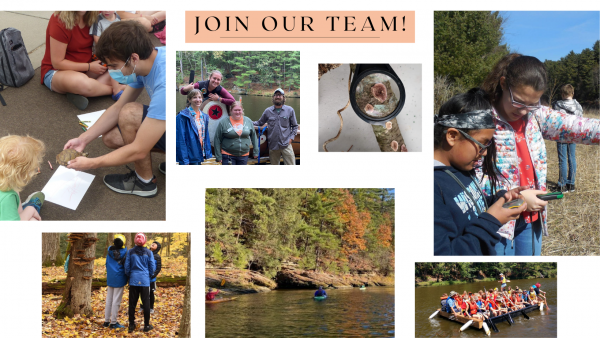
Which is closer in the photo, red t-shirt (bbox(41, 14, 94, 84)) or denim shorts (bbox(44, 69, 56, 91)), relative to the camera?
red t-shirt (bbox(41, 14, 94, 84))

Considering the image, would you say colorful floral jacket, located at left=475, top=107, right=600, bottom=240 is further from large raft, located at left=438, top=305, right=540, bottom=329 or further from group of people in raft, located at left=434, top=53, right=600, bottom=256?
large raft, located at left=438, top=305, right=540, bottom=329

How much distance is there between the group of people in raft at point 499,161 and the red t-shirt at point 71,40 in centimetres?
410

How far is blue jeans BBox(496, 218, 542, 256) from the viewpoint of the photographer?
5.02 m

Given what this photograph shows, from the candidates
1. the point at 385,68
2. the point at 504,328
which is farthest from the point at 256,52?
the point at 504,328

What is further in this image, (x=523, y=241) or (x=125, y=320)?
(x=523, y=241)

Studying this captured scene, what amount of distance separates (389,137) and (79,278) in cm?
376

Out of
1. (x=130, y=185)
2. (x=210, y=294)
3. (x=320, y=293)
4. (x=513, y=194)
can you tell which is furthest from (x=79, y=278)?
(x=513, y=194)

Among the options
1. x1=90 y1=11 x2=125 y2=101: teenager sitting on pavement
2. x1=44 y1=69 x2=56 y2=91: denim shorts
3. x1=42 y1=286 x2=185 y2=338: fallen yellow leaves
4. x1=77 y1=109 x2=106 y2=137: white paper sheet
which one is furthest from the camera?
x1=44 y1=69 x2=56 y2=91: denim shorts

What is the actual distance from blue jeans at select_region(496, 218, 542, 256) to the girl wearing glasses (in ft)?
0.31

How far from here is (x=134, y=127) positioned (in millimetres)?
5082

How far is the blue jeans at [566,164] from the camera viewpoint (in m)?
5.12

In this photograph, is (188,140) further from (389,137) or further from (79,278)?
(389,137)

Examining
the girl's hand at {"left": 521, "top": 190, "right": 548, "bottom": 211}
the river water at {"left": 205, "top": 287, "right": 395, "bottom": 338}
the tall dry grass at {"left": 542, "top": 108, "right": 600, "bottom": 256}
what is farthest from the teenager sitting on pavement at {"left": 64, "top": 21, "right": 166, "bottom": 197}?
the tall dry grass at {"left": 542, "top": 108, "right": 600, "bottom": 256}

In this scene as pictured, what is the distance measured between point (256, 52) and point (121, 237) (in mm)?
2497
